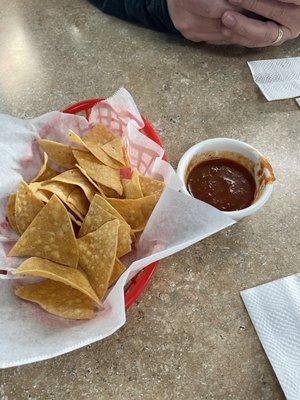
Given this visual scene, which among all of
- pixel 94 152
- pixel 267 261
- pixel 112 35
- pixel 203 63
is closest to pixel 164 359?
pixel 267 261

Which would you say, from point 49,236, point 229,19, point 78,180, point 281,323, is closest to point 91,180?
point 78,180

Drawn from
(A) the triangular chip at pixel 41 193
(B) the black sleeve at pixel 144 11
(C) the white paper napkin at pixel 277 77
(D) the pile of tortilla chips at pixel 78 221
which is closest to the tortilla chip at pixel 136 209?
(D) the pile of tortilla chips at pixel 78 221

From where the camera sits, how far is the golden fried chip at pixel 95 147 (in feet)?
2.81

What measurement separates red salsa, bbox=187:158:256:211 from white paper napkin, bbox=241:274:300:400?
15cm

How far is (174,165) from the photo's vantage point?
998 mm

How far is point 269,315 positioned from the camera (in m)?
0.78

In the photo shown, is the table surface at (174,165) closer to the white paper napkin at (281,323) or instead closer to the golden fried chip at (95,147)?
the white paper napkin at (281,323)

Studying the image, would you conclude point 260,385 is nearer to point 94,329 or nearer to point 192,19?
point 94,329

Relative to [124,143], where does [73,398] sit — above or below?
below

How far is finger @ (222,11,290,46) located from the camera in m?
1.14

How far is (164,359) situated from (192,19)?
2.63ft

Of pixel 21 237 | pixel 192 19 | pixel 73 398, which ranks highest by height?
pixel 192 19

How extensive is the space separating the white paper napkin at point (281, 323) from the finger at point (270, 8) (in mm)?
635

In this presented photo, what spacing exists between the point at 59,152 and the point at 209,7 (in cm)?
54
